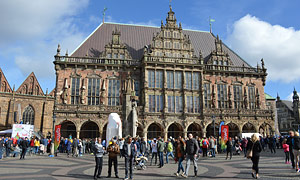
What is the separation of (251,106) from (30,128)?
1191 inches

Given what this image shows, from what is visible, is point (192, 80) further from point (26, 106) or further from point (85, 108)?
point (26, 106)

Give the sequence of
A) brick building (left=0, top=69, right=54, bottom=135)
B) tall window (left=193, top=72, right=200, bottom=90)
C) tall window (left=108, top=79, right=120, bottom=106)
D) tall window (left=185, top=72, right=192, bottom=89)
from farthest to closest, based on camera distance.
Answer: brick building (left=0, top=69, right=54, bottom=135), tall window (left=193, top=72, right=200, bottom=90), tall window (left=185, top=72, right=192, bottom=89), tall window (left=108, top=79, right=120, bottom=106)

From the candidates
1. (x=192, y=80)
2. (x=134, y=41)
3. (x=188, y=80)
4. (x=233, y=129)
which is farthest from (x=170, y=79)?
(x=233, y=129)

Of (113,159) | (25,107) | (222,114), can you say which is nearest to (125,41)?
(222,114)

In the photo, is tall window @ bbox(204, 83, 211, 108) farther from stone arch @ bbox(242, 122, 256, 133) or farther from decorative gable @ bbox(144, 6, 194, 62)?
stone arch @ bbox(242, 122, 256, 133)

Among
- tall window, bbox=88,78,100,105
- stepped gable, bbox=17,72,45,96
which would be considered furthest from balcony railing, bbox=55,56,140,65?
stepped gable, bbox=17,72,45,96

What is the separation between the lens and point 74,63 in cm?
3200

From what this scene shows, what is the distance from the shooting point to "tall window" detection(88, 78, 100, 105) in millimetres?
32250

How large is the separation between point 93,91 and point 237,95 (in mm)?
21247

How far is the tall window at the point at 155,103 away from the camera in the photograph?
31.8 m

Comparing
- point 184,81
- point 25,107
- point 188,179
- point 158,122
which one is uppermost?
point 184,81

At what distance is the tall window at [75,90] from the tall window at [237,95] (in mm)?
22783

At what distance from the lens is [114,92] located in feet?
108

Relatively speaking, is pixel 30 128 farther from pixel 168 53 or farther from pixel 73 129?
pixel 168 53
